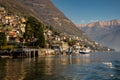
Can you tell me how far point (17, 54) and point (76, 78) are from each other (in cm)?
10586

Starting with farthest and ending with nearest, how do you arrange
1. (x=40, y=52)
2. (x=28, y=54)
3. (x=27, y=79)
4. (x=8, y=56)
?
(x=40, y=52) < (x=28, y=54) < (x=8, y=56) < (x=27, y=79)

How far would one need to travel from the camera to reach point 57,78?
64875 millimetres

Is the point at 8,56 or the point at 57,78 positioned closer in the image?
the point at 57,78

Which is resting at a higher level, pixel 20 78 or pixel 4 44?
pixel 4 44

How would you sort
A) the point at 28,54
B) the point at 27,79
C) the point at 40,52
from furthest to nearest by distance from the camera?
1. the point at 40,52
2. the point at 28,54
3. the point at 27,79

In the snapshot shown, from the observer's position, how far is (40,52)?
200 m

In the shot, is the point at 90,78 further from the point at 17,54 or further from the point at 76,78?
the point at 17,54

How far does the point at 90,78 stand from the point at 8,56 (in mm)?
99042

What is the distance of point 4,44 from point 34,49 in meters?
18.8

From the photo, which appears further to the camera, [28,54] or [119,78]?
[28,54]

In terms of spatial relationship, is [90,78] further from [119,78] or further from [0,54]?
[0,54]

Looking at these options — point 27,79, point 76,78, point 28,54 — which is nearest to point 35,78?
point 27,79

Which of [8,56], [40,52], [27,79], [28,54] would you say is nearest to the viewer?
[27,79]

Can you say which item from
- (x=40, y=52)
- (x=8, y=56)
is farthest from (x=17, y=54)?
(x=40, y=52)
